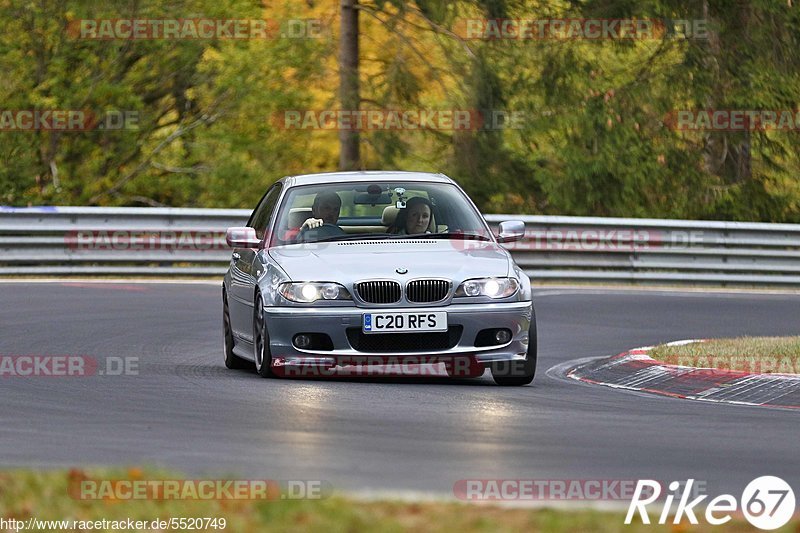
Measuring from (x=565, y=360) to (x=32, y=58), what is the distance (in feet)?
83.3

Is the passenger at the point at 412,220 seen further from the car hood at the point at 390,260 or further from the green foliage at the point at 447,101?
the green foliage at the point at 447,101

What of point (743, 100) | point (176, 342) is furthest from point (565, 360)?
point (743, 100)

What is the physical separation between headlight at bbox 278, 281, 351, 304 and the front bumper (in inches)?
3.0

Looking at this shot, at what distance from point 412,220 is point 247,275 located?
1327 mm

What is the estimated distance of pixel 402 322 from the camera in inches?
464

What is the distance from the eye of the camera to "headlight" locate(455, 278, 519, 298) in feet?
39.2

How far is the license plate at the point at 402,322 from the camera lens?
11805 mm

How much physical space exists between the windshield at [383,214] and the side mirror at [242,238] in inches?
6.1

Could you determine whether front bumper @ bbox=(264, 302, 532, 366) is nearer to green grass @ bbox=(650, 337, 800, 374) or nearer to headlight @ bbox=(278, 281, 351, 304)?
headlight @ bbox=(278, 281, 351, 304)

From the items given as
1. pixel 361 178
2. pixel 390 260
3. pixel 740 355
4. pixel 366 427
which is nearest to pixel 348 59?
pixel 361 178

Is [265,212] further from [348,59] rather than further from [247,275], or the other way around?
[348,59]

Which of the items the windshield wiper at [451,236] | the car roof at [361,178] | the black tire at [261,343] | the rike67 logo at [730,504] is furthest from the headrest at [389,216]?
the rike67 logo at [730,504]

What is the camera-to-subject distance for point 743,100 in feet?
110

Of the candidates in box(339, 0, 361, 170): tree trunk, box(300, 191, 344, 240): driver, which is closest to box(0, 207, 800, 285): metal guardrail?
box(300, 191, 344, 240): driver
